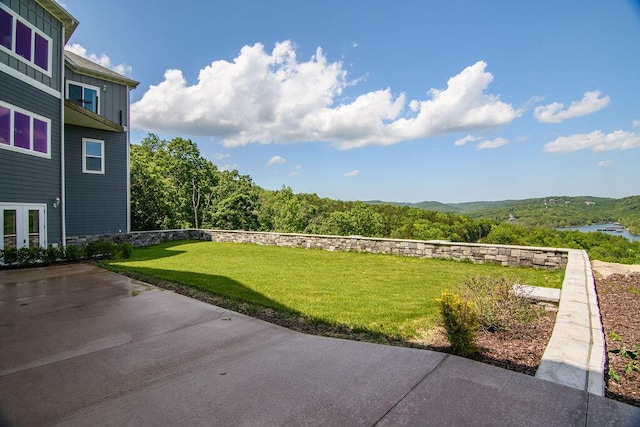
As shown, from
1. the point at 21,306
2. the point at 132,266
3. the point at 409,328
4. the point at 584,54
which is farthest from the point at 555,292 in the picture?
the point at 132,266

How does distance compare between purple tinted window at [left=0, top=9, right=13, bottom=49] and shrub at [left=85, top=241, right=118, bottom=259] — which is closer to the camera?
purple tinted window at [left=0, top=9, right=13, bottom=49]

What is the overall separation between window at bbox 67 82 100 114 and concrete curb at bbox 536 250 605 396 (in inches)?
673

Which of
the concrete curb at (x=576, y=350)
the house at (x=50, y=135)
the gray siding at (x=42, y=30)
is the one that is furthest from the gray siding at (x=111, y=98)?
the concrete curb at (x=576, y=350)

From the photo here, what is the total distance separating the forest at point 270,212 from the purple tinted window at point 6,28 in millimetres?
10991

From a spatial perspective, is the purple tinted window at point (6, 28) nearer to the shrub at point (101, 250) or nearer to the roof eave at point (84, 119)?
the roof eave at point (84, 119)

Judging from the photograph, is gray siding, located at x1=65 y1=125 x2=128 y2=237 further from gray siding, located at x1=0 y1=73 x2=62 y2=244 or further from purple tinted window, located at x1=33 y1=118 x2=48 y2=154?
purple tinted window, located at x1=33 y1=118 x2=48 y2=154

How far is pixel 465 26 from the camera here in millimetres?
11156

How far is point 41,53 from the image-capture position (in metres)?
9.93

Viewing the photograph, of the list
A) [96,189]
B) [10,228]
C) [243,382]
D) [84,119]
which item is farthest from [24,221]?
[243,382]

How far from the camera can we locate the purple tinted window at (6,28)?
8.59 meters

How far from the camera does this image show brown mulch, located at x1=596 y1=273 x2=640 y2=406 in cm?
255

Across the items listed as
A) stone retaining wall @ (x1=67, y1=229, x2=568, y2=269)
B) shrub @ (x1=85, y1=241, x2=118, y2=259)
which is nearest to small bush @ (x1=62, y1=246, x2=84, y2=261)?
shrub @ (x1=85, y1=241, x2=118, y2=259)

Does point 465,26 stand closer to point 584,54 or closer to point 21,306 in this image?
point 584,54

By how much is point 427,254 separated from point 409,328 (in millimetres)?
7215
